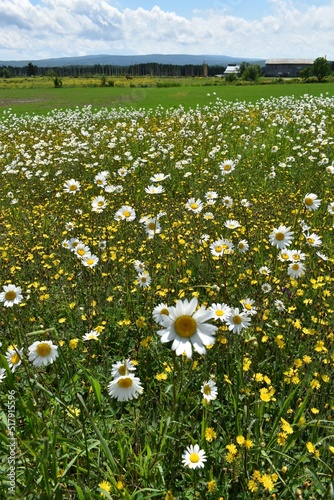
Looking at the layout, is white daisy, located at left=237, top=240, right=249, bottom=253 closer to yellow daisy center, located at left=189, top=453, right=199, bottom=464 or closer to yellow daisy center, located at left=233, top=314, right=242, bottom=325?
yellow daisy center, located at left=233, top=314, right=242, bottom=325

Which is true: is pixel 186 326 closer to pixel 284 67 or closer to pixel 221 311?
pixel 221 311

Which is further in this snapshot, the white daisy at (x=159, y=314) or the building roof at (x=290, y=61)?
the building roof at (x=290, y=61)

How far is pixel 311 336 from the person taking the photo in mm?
2812

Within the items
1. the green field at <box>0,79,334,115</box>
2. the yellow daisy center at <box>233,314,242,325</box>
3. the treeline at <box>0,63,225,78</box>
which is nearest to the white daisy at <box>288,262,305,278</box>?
the yellow daisy center at <box>233,314,242,325</box>

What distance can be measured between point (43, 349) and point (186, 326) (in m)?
0.87

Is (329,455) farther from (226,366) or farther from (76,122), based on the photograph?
(76,122)

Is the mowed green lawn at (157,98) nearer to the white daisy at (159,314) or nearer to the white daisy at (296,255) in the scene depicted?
the white daisy at (296,255)

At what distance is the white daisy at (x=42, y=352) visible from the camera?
1.96 metres

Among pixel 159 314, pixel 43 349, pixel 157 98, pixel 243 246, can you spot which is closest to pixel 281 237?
pixel 243 246

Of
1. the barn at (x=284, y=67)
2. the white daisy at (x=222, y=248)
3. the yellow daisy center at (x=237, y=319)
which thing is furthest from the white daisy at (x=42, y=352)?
the barn at (x=284, y=67)

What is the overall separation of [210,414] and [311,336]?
1.00 metres

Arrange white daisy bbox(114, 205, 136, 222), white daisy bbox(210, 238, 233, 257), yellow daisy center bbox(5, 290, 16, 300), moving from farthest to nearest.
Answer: white daisy bbox(114, 205, 136, 222), white daisy bbox(210, 238, 233, 257), yellow daisy center bbox(5, 290, 16, 300)

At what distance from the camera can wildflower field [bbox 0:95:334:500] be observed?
183 cm

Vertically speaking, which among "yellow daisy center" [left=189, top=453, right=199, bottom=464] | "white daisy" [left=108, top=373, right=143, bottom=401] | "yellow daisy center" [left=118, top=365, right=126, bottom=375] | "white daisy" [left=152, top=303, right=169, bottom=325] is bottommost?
"yellow daisy center" [left=189, top=453, right=199, bottom=464]
